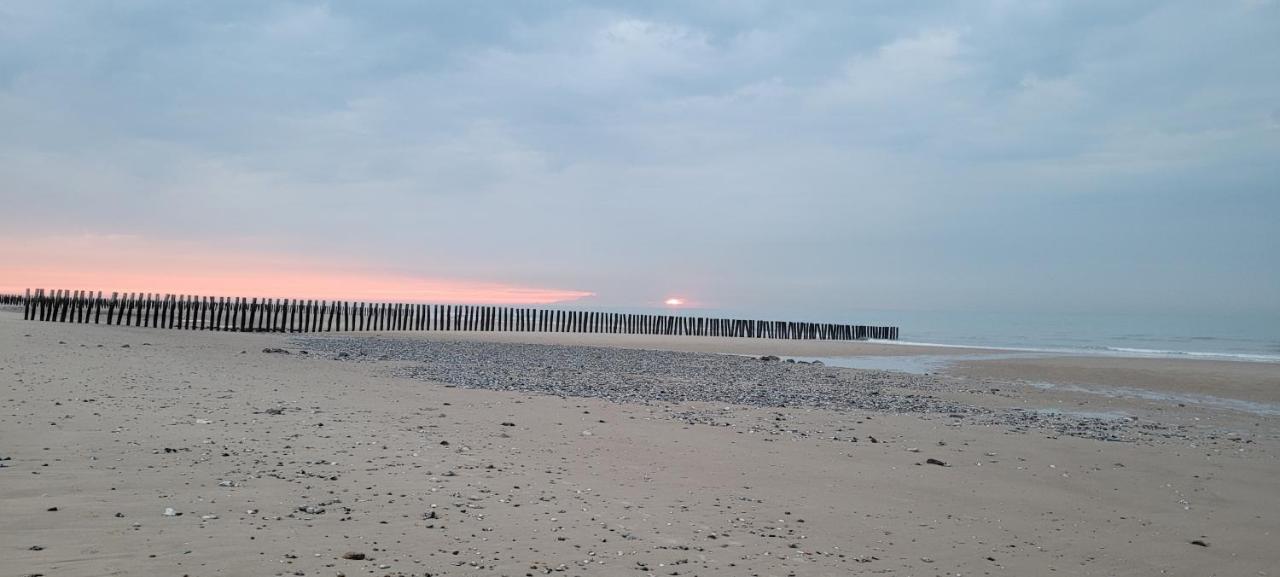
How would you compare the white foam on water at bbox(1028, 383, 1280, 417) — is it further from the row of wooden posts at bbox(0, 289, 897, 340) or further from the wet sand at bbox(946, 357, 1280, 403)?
the row of wooden posts at bbox(0, 289, 897, 340)

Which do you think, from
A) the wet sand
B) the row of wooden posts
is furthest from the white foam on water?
the row of wooden posts

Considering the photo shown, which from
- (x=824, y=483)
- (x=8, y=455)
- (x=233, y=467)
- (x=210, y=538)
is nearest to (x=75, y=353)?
(x=8, y=455)

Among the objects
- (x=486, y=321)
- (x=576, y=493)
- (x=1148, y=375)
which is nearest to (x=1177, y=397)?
(x=1148, y=375)

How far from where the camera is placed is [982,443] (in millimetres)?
9117

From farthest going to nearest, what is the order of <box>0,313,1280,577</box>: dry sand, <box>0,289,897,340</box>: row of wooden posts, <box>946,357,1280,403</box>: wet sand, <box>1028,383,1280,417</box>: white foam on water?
<box>0,289,897,340</box>: row of wooden posts < <box>946,357,1280,403</box>: wet sand < <box>1028,383,1280,417</box>: white foam on water < <box>0,313,1280,577</box>: dry sand

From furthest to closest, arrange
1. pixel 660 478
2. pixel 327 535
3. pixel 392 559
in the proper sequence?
pixel 660 478
pixel 327 535
pixel 392 559

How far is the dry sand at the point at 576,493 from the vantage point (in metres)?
4.57

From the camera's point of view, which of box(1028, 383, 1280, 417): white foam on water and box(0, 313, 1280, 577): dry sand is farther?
box(1028, 383, 1280, 417): white foam on water

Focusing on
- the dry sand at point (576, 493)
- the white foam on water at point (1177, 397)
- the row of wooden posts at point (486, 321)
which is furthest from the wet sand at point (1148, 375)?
the row of wooden posts at point (486, 321)

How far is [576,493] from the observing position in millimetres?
6000

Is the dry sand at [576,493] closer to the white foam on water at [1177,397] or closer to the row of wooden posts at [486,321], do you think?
the white foam on water at [1177,397]

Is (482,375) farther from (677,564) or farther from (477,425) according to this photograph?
(677,564)

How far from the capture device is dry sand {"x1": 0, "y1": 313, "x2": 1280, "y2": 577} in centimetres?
457

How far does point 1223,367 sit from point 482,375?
25457 millimetres
